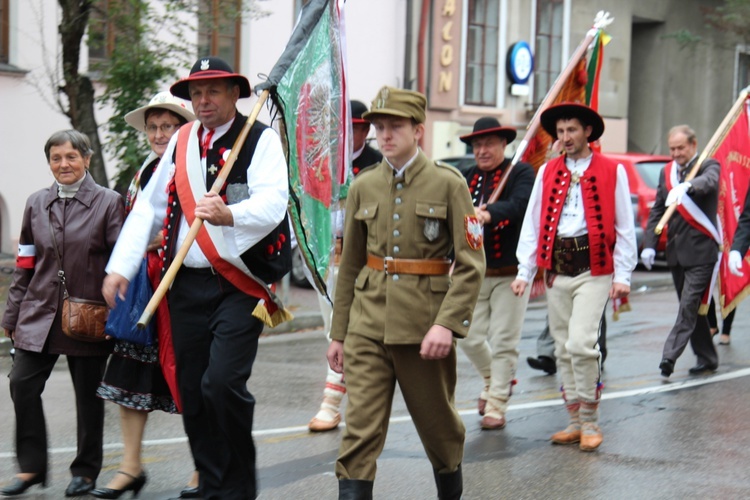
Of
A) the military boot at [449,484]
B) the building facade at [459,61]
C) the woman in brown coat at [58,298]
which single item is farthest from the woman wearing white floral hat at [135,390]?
the building facade at [459,61]

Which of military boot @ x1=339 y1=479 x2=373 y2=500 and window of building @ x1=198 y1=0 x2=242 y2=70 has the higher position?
window of building @ x1=198 y1=0 x2=242 y2=70

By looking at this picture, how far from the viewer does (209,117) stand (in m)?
5.48

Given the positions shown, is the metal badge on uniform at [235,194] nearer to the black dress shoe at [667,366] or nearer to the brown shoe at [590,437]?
the brown shoe at [590,437]

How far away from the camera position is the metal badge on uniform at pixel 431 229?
522cm

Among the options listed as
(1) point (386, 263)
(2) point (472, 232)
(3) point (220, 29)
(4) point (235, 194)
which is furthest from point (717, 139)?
Answer: (3) point (220, 29)

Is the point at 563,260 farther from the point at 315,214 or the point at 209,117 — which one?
the point at 209,117

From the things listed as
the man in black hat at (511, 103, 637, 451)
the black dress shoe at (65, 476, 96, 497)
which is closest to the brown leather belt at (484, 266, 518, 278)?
the man in black hat at (511, 103, 637, 451)

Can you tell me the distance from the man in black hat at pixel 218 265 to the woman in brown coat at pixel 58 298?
0.46 meters

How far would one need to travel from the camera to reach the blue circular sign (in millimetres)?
25000

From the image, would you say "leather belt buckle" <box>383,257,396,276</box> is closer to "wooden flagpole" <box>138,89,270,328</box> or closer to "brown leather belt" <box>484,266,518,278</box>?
"wooden flagpole" <box>138,89,270,328</box>

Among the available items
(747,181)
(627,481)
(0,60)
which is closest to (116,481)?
(627,481)

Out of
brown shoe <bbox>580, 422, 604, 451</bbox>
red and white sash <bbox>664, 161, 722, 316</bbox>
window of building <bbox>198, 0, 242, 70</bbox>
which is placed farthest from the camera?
window of building <bbox>198, 0, 242, 70</bbox>

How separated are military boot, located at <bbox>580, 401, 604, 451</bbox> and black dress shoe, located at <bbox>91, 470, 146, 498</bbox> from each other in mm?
2584

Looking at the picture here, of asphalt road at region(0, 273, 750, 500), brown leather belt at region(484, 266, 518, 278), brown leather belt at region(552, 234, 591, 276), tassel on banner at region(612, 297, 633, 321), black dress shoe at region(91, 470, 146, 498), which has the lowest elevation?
asphalt road at region(0, 273, 750, 500)
